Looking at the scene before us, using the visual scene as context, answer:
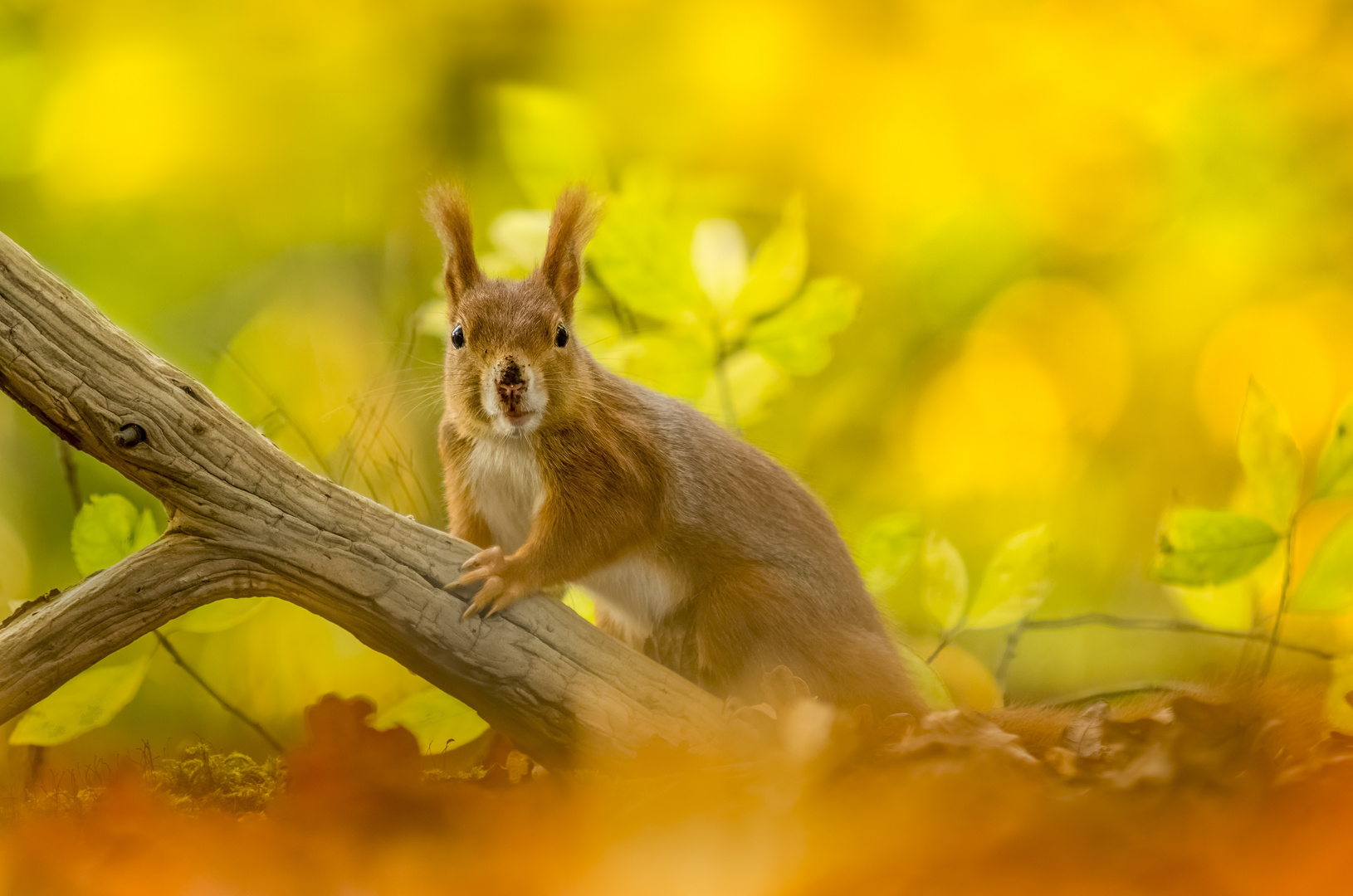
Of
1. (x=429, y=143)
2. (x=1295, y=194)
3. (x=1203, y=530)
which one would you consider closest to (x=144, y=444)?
(x=429, y=143)

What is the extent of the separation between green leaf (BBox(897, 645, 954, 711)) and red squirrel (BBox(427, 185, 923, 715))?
10 cm

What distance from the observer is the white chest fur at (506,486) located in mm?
1075

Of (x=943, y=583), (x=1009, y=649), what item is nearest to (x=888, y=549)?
(x=943, y=583)

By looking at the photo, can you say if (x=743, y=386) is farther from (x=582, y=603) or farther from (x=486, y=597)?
(x=486, y=597)

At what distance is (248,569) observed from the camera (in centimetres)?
90

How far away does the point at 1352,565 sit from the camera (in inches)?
48.8

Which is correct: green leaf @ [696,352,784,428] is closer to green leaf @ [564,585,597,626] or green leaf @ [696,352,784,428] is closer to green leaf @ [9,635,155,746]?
green leaf @ [564,585,597,626]

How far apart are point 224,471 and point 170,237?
680mm

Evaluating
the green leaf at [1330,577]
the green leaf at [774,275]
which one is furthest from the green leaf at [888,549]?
the green leaf at [1330,577]

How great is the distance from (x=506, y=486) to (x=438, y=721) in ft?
1.00

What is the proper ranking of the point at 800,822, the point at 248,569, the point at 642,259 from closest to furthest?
the point at 800,822, the point at 248,569, the point at 642,259

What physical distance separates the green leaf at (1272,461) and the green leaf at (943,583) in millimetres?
345

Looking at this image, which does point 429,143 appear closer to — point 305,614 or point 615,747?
point 305,614

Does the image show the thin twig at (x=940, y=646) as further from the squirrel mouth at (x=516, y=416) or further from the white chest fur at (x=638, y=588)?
the squirrel mouth at (x=516, y=416)
